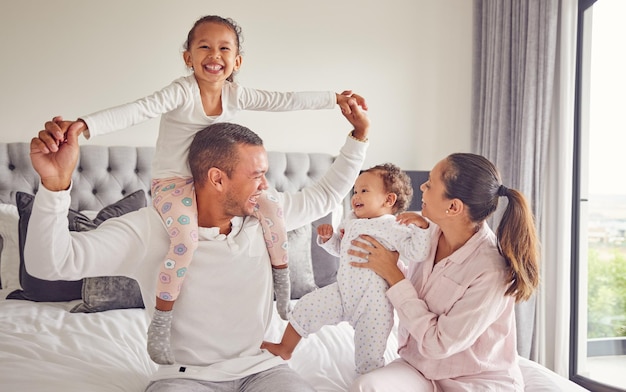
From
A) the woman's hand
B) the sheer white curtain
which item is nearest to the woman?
the woman's hand

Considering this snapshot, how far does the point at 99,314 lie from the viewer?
98.3 inches

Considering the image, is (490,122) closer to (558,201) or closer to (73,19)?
(558,201)

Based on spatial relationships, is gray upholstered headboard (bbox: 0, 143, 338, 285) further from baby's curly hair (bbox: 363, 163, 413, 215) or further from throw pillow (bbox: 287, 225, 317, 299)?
baby's curly hair (bbox: 363, 163, 413, 215)

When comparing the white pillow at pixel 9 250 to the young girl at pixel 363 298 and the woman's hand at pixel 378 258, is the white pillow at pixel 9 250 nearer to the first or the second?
the young girl at pixel 363 298

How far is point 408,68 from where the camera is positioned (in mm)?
3994

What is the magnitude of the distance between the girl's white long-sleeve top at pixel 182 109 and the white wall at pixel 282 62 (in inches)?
70.7

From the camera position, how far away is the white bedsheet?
5.83 feet

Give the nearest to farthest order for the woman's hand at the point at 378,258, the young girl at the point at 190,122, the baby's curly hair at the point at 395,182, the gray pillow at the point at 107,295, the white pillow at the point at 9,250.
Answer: the young girl at the point at 190,122 < the woman's hand at the point at 378,258 < the baby's curly hair at the point at 395,182 < the gray pillow at the point at 107,295 < the white pillow at the point at 9,250

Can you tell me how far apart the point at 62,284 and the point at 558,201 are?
2.76 metres

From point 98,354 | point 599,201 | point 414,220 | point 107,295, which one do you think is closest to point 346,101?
point 414,220

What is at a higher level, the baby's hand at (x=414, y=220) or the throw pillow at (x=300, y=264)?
the baby's hand at (x=414, y=220)

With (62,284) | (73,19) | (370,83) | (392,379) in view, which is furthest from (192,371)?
(370,83)

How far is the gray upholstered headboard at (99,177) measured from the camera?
308 cm

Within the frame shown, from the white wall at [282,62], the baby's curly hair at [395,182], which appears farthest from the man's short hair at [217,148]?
the white wall at [282,62]
